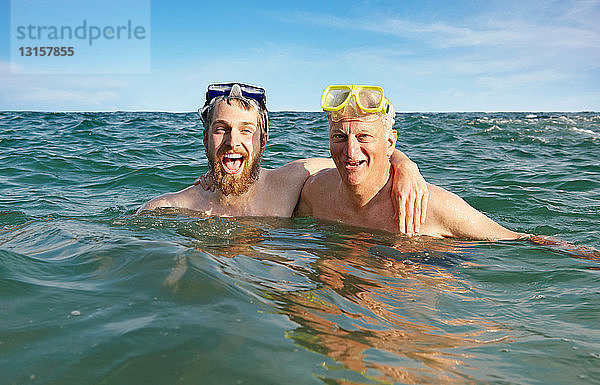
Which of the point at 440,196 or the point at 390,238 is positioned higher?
the point at 440,196

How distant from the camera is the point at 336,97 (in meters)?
4.59

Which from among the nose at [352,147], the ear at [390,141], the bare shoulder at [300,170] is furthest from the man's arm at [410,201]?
the bare shoulder at [300,170]

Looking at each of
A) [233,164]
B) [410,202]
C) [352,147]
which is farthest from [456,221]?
[233,164]

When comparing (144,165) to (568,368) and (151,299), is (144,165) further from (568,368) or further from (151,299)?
(568,368)

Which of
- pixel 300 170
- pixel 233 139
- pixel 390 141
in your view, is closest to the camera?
pixel 390 141

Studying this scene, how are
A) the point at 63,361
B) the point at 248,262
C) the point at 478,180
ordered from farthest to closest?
1. the point at 478,180
2. the point at 248,262
3. the point at 63,361

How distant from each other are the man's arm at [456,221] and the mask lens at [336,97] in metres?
1.16

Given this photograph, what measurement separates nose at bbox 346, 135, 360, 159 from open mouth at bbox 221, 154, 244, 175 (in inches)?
45.7

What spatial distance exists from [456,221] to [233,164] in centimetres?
217

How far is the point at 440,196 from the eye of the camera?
453 centimetres

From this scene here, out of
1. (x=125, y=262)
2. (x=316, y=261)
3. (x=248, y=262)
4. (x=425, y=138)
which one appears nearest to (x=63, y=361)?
(x=125, y=262)

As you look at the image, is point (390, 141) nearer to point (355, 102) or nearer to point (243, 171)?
point (355, 102)

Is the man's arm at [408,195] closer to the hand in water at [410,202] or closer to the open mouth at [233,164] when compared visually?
the hand in water at [410,202]

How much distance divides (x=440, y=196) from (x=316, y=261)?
5.01 ft
